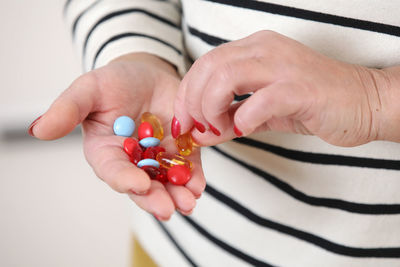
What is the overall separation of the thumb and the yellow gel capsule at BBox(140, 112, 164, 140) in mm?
85

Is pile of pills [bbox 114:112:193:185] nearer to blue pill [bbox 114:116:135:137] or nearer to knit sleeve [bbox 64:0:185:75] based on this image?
blue pill [bbox 114:116:135:137]

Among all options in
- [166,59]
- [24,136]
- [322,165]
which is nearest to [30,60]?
[24,136]

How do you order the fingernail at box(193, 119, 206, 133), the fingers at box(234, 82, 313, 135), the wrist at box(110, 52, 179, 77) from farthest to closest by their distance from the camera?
the wrist at box(110, 52, 179, 77), the fingernail at box(193, 119, 206, 133), the fingers at box(234, 82, 313, 135)

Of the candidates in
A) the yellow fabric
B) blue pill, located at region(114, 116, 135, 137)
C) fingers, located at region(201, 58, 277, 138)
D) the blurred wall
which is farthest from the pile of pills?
the blurred wall

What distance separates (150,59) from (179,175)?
0.78 feet

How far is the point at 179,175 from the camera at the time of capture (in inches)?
18.4

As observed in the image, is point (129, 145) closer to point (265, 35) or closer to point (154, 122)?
point (154, 122)

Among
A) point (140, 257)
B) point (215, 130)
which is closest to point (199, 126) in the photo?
point (215, 130)

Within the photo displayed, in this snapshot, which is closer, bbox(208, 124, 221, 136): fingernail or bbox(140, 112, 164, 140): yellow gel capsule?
bbox(208, 124, 221, 136): fingernail

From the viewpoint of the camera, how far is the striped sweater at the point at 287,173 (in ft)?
1.63

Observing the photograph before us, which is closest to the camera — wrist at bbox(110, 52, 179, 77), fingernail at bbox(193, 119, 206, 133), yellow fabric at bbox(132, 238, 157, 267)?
fingernail at bbox(193, 119, 206, 133)

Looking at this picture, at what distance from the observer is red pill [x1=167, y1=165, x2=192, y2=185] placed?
0.46 meters

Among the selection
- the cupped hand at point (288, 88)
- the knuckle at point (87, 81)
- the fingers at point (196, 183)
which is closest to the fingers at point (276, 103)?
the cupped hand at point (288, 88)

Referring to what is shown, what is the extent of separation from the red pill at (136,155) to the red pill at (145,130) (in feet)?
0.07
